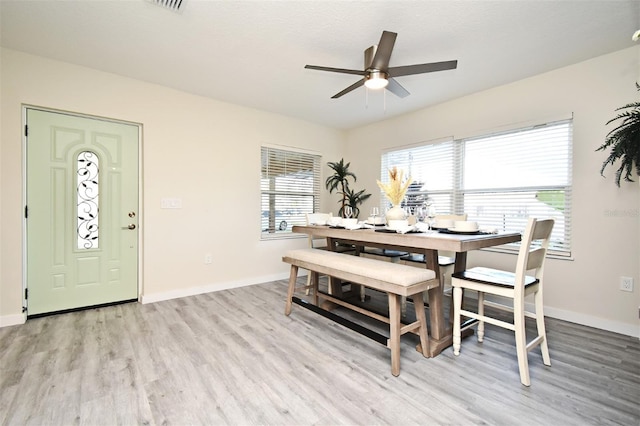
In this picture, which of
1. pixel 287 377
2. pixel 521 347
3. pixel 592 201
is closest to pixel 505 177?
pixel 592 201

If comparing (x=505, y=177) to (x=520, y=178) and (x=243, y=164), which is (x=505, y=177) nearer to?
(x=520, y=178)

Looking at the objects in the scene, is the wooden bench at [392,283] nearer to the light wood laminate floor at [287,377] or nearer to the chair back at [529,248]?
the light wood laminate floor at [287,377]

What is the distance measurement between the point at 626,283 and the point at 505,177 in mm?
1435

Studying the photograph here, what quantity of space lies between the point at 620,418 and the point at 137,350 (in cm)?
308

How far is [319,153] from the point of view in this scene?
16.6 ft

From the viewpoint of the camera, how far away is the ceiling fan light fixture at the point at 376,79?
2.30 m

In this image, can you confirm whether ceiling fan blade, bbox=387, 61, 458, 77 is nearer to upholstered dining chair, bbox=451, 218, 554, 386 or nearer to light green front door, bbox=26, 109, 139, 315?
upholstered dining chair, bbox=451, 218, 554, 386

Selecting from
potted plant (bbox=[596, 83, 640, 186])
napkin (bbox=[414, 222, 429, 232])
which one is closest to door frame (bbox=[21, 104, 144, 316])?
napkin (bbox=[414, 222, 429, 232])

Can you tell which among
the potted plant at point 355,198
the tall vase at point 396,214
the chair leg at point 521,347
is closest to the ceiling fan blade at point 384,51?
the tall vase at point 396,214

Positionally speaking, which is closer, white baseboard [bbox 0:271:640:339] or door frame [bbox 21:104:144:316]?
white baseboard [bbox 0:271:640:339]

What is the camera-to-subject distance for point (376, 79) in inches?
91.4

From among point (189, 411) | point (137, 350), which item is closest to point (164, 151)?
point (137, 350)

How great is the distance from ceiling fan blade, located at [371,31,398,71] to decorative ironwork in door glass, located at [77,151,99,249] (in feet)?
10.0

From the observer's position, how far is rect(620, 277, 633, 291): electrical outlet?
257cm
